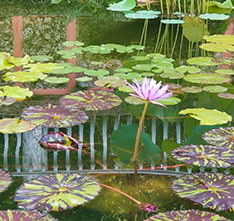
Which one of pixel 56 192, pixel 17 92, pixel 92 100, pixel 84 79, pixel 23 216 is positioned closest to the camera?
pixel 23 216

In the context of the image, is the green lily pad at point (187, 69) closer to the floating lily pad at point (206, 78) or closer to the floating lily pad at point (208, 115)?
the floating lily pad at point (206, 78)

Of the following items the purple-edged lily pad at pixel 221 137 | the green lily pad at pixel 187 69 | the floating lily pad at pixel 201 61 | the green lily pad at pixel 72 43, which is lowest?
the purple-edged lily pad at pixel 221 137

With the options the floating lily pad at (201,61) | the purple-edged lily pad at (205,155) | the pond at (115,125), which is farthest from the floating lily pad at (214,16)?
the purple-edged lily pad at (205,155)

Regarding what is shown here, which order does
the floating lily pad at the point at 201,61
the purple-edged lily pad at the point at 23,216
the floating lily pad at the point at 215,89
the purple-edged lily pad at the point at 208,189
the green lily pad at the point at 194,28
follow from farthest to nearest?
the green lily pad at the point at 194,28 < the floating lily pad at the point at 201,61 < the floating lily pad at the point at 215,89 < the purple-edged lily pad at the point at 208,189 < the purple-edged lily pad at the point at 23,216

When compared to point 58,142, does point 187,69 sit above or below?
above

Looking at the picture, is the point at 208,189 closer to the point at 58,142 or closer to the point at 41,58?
the point at 58,142

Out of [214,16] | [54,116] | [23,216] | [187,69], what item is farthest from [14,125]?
[214,16]

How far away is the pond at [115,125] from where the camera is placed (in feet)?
4.85

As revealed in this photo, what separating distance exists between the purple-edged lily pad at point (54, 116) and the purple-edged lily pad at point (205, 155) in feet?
1.50

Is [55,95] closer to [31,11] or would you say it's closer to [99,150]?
[99,150]

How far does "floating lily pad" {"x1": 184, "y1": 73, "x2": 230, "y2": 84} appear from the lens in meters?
2.58

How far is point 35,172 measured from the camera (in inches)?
66.1

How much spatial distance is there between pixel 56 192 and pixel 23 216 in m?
0.15

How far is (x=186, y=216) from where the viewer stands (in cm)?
134
